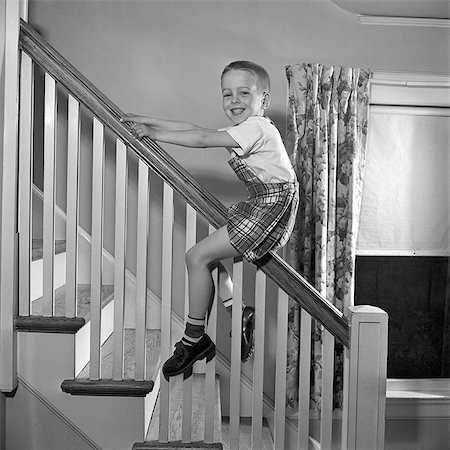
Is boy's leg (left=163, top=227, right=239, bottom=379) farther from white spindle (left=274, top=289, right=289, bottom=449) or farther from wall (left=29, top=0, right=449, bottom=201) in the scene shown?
wall (left=29, top=0, right=449, bottom=201)

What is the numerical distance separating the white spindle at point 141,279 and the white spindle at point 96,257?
14 cm

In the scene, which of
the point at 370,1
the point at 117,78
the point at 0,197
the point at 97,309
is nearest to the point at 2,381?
the point at 97,309

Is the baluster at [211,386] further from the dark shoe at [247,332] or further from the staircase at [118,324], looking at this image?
the dark shoe at [247,332]

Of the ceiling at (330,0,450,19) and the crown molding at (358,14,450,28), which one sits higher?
the ceiling at (330,0,450,19)

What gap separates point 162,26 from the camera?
3.37 metres

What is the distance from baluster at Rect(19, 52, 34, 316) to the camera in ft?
7.32

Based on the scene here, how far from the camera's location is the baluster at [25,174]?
87.9 inches

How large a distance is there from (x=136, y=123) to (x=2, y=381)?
1.06 meters

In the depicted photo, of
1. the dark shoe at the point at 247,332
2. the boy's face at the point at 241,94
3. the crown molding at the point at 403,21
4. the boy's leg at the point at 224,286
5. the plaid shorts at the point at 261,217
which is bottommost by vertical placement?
the dark shoe at the point at 247,332

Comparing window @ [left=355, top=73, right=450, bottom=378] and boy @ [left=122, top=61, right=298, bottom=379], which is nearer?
boy @ [left=122, top=61, right=298, bottom=379]

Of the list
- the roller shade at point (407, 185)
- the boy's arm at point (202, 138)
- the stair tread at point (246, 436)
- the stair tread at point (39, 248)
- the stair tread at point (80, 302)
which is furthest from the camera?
the roller shade at point (407, 185)

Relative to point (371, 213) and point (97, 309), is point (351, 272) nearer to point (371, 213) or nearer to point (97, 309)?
point (371, 213)

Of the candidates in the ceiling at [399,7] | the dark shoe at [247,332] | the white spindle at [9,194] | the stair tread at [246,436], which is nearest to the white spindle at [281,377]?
the dark shoe at [247,332]

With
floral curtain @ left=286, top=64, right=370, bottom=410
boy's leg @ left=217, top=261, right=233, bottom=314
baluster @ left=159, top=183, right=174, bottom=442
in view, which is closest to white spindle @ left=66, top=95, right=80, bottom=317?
baluster @ left=159, top=183, right=174, bottom=442
